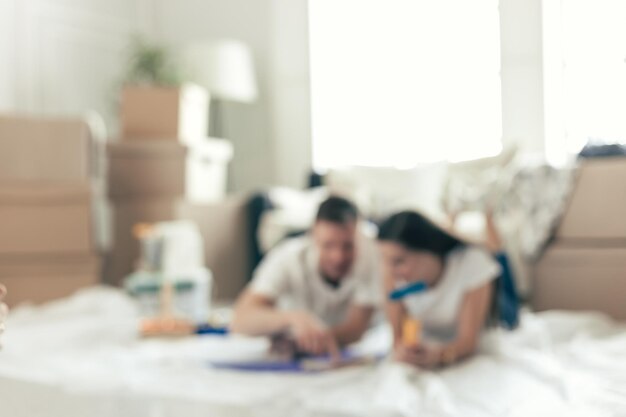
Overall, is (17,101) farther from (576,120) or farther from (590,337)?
(590,337)

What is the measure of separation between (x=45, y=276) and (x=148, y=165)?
2.30 ft

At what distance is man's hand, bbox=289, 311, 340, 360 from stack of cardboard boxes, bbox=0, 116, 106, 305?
5.12ft

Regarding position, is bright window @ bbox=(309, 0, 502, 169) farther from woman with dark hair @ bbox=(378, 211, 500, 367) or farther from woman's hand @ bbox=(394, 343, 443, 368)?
woman's hand @ bbox=(394, 343, 443, 368)

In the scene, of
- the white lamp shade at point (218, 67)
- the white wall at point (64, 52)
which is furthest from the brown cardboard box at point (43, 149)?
the white lamp shade at point (218, 67)

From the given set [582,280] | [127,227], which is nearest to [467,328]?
[582,280]

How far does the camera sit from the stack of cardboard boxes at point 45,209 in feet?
10.7

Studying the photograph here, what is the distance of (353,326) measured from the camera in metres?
2.13

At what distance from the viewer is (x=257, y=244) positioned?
137 inches

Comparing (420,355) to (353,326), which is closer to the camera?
(420,355)

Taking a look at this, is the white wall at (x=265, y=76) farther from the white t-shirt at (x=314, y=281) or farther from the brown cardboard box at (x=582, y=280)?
the white t-shirt at (x=314, y=281)

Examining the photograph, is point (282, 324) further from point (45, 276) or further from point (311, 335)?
point (45, 276)

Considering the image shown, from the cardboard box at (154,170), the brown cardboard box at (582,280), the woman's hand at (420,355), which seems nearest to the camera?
the woman's hand at (420,355)

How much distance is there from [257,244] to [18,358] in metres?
1.51

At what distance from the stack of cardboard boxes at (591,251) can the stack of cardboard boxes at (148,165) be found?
1487mm
